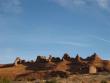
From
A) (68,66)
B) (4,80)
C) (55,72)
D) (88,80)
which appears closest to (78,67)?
(68,66)

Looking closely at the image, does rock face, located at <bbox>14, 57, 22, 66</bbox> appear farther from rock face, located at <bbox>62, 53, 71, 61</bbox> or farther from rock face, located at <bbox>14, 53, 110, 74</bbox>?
rock face, located at <bbox>62, 53, 71, 61</bbox>

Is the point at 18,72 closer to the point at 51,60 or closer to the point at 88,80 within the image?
the point at 51,60

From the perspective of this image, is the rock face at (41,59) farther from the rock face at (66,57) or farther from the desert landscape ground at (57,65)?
the rock face at (66,57)

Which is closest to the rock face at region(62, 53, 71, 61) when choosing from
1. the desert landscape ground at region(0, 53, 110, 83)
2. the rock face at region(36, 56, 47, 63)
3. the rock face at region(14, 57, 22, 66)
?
the desert landscape ground at region(0, 53, 110, 83)

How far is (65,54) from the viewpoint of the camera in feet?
Answer: 373

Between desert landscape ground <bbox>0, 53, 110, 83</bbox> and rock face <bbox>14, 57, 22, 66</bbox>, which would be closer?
desert landscape ground <bbox>0, 53, 110, 83</bbox>

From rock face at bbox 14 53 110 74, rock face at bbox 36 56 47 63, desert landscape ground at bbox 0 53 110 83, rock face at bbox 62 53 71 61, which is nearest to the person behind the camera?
desert landscape ground at bbox 0 53 110 83

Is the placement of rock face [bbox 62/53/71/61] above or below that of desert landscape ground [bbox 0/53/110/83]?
above

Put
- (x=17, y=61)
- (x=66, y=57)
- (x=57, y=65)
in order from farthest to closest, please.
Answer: (x=17, y=61)
(x=66, y=57)
(x=57, y=65)

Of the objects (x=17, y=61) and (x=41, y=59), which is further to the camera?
(x=17, y=61)

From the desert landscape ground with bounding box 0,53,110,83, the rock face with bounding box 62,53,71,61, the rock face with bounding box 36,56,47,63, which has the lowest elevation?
the desert landscape ground with bounding box 0,53,110,83

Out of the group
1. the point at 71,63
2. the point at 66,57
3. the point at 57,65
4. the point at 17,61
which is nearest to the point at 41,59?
the point at 57,65

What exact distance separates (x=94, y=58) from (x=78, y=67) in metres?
7.73

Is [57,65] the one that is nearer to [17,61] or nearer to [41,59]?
[41,59]
